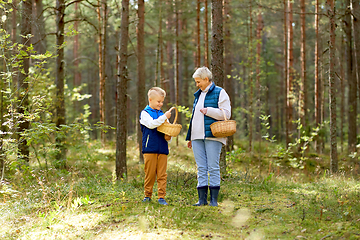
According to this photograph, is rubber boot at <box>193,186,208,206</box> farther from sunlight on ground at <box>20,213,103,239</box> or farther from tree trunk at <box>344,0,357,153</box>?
tree trunk at <box>344,0,357,153</box>

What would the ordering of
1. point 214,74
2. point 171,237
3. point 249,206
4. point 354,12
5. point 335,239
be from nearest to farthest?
point 335,239
point 171,237
point 249,206
point 214,74
point 354,12

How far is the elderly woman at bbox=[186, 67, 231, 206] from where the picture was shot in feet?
14.6

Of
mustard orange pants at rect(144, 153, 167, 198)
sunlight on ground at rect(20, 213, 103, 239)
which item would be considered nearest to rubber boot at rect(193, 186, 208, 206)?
mustard orange pants at rect(144, 153, 167, 198)

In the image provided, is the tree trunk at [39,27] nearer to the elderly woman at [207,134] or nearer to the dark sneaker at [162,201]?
the elderly woman at [207,134]

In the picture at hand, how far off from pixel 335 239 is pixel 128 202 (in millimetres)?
3054

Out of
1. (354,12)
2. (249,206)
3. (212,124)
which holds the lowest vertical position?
(249,206)

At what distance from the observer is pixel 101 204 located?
4781 mm

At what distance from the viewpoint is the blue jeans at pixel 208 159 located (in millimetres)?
4480

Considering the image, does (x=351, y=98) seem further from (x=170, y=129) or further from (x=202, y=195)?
(x=170, y=129)

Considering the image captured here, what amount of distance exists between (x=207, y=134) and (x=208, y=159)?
1.34 feet

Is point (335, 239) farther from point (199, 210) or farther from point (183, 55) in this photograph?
point (183, 55)

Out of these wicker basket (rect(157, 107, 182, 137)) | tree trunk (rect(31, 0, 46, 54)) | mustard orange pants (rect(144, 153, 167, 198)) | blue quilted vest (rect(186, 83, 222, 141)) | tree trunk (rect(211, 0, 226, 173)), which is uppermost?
tree trunk (rect(31, 0, 46, 54))

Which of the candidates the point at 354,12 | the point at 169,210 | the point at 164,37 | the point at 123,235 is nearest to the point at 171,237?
the point at 123,235

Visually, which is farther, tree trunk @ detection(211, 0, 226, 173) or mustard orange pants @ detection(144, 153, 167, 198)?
tree trunk @ detection(211, 0, 226, 173)
